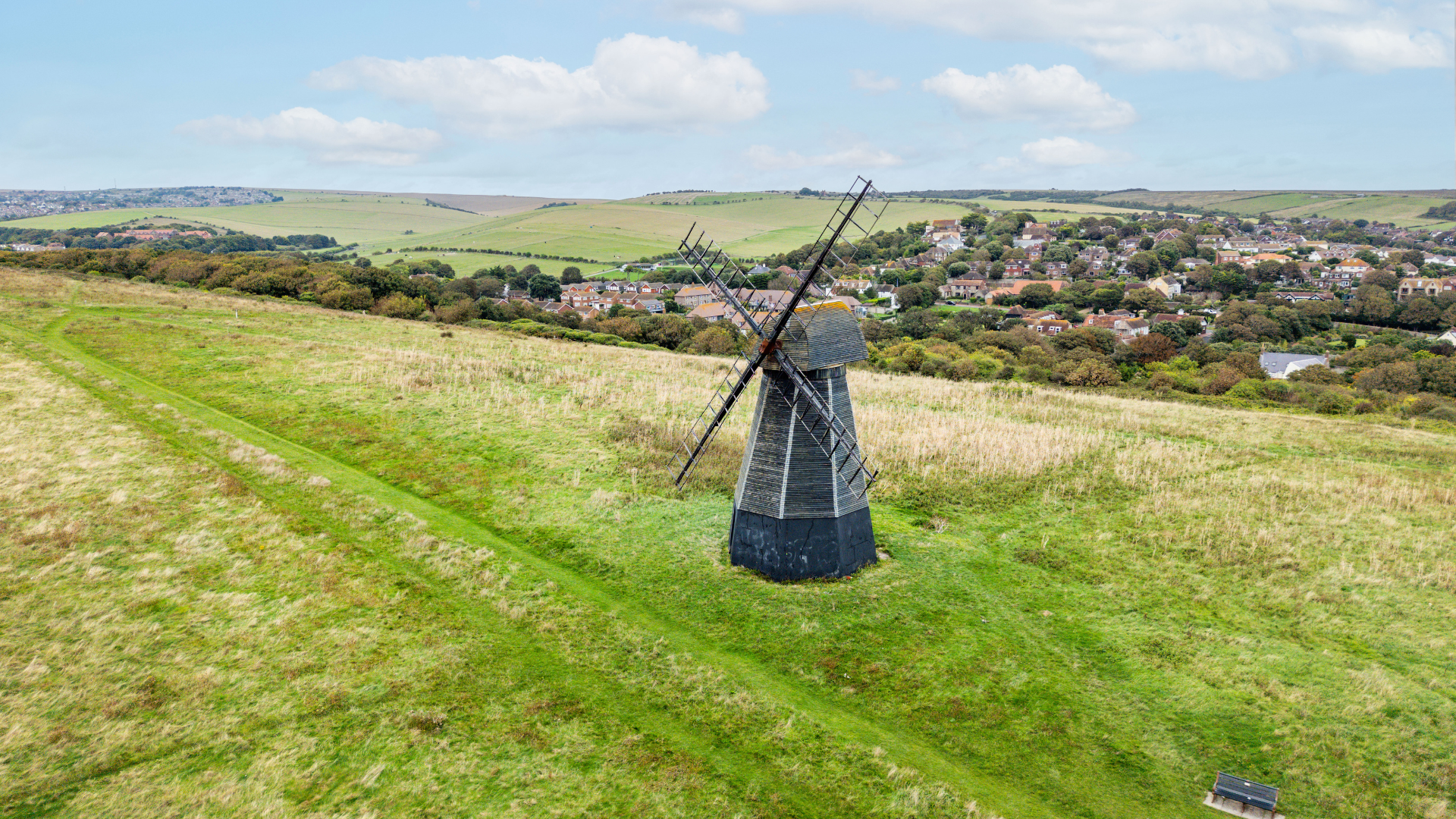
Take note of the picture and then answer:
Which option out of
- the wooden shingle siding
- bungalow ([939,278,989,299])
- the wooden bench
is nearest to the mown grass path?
the wooden bench

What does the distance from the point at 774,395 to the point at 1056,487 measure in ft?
39.4

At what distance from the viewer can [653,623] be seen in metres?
15.7

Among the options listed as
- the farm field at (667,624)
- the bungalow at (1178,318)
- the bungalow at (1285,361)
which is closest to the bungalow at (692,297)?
the bungalow at (1178,318)

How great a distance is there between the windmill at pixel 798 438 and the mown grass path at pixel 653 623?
3338mm

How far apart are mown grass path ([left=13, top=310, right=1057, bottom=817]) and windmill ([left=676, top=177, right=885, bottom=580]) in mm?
3338

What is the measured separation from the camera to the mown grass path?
37.9 feet

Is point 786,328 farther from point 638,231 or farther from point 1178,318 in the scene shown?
point 638,231

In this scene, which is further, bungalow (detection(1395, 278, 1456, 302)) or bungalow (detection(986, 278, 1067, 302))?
bungalow (detection(986, 278, 1067, 302))

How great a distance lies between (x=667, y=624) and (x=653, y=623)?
322 millimetres

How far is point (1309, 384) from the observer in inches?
1831

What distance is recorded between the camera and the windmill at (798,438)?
16172 millimetres

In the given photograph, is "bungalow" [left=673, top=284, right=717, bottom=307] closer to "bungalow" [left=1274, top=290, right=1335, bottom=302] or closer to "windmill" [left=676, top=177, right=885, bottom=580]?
"bungalow" [left=1274, top=290, right=1335, bottom=302]

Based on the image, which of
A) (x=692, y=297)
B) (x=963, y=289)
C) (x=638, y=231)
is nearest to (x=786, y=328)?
(x=692, y=297)

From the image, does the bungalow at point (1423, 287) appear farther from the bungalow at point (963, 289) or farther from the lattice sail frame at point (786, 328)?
the lattice sail frame at point (786, 328)
